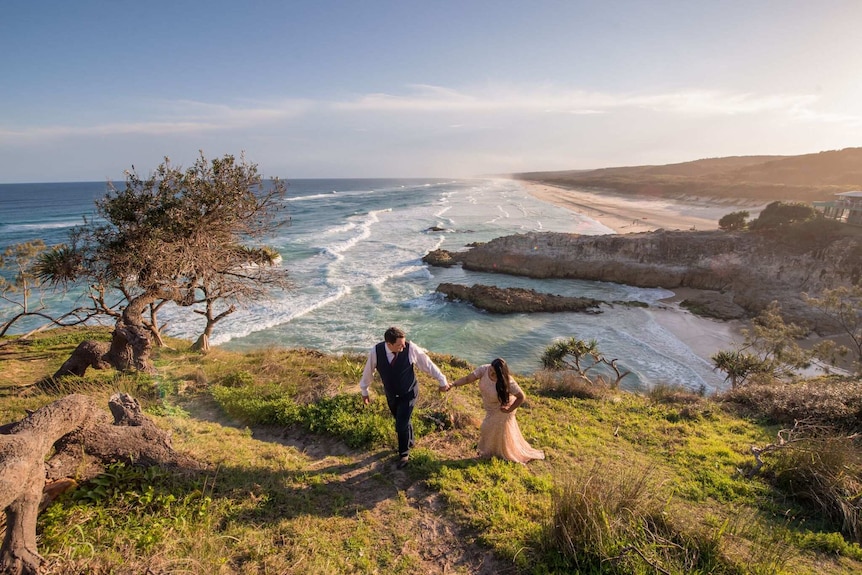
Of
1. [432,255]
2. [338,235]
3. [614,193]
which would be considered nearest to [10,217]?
[338,235]

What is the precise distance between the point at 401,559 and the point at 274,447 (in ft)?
9.90

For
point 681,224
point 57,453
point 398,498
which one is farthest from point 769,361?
point 681,224

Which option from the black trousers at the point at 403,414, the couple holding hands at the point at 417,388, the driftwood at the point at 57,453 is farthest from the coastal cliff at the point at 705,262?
the driftwood at the point at 57,453

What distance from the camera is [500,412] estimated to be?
5777mm

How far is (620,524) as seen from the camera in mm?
4062

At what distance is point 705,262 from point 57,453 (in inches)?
1568

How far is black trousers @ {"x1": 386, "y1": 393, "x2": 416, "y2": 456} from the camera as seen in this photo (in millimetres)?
5516

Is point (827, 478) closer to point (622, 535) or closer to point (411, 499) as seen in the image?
point (622, 535)

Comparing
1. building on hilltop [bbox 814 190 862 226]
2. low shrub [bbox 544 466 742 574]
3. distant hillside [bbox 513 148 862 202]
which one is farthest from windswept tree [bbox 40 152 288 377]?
distant hillside [bbox 513 148 862 202]

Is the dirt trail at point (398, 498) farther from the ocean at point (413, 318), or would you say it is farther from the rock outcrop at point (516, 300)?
the rock outcrop at point (516, 300)

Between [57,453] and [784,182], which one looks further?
[784,182]

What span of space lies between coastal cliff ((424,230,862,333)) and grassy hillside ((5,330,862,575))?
75.3 ft

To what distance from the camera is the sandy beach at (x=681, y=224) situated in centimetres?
2248

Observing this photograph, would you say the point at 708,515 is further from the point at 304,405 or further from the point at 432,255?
the point at 432,255
